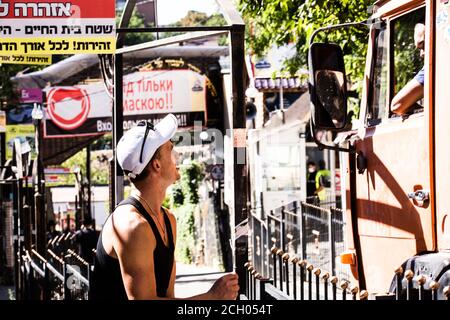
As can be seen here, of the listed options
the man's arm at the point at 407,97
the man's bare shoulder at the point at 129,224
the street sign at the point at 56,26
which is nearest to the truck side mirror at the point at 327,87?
the man's arm at the point at 407,97

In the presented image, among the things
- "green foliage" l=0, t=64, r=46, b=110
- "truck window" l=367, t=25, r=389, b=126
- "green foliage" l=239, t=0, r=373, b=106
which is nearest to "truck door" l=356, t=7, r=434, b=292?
"truck window" l=367, t=25, r=389, b=126

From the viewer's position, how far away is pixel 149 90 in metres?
28.3

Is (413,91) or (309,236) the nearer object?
(413,91)

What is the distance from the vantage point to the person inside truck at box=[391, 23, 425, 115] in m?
5.07

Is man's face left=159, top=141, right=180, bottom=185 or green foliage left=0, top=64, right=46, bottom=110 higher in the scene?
green foliage left=0, top=64, right=46, bottom=110

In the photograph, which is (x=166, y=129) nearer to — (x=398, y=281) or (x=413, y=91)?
(x=398, y=281)

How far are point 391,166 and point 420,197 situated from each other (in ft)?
1.29

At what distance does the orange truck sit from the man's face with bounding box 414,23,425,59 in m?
0.01

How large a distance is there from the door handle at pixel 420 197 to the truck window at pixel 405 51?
1.73 feet

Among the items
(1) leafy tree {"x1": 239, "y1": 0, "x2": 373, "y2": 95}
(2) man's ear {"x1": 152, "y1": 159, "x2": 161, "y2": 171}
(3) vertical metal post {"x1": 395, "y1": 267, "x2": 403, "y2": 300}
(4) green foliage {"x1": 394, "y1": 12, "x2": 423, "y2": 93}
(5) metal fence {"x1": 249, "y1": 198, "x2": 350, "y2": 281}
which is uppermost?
(1) leafy tree {"x1": 239, "y1": 0, "x2": 373, "y2": 95}

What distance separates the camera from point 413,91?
16.7 feet

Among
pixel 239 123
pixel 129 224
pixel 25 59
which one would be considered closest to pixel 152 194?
pixel 129 224

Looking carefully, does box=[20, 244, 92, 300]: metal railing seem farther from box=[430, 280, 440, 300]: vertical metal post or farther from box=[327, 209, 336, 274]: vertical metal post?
box=[327, 209, 336, 274]: vertical metal post
